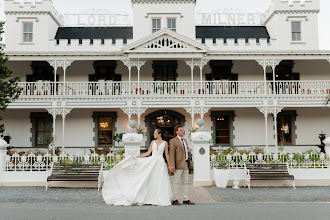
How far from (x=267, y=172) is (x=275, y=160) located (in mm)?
1195

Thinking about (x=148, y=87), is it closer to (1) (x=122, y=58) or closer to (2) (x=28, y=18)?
(1) (x=122, y=58)

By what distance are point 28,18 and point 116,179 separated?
54.0 ft

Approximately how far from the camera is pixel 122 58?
19.2 meters

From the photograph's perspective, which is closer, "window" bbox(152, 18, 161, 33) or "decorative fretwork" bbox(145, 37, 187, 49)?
"decorative fretwork" bbox(145, 37, 187, 49)

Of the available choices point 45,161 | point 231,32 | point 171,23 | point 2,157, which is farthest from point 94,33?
point 2,157

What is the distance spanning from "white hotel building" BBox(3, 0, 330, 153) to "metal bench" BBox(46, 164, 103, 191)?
27.2 feet

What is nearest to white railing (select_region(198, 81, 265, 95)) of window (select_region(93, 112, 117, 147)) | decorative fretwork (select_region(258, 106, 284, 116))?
decorative fretwork (select_region(258, 106, 284, 116))

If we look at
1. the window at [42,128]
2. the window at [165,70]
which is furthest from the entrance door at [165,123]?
the window at [42,128]

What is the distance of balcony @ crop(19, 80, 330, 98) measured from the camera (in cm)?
1878

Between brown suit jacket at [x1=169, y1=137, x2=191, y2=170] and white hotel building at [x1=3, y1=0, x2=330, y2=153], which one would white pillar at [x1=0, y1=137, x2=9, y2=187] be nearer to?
brown suit jacket at [x1=169, y1=137, x2=191, y2=170]

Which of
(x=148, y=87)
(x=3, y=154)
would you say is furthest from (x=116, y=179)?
(x=148, y=87)

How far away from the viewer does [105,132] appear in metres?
20.5

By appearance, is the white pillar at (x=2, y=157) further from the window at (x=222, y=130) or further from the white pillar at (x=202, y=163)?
the window at (x=222, y=130)

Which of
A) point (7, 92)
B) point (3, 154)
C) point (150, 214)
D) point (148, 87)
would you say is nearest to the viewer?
point (150, 214)
